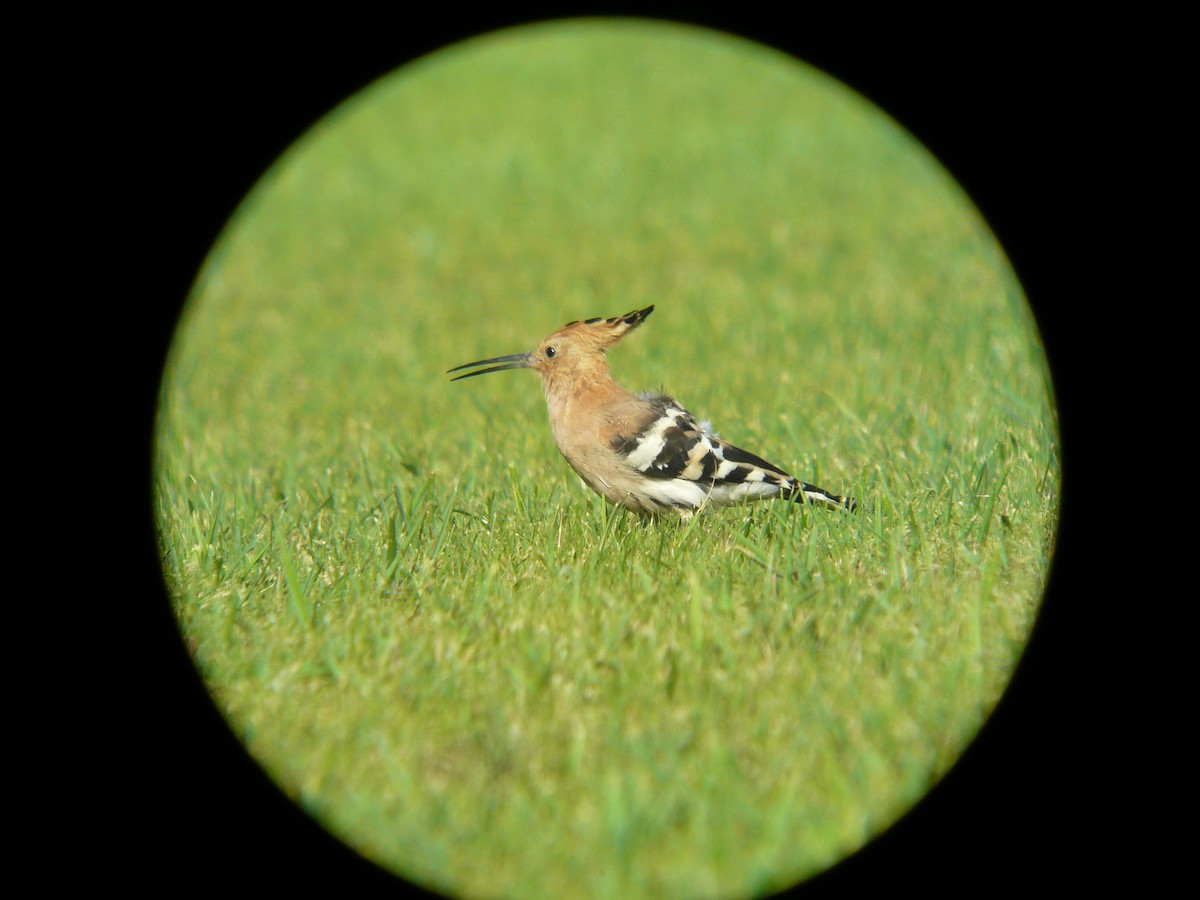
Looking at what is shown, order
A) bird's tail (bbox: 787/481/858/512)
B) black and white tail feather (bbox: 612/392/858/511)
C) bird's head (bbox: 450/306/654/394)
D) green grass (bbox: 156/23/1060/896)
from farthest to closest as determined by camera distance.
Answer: bird's head (bbox: 450/306/654/394) → black and white tail feather (bbox: 612/392/858/511) → bird's tail (bbox: 787/481/858/512) → green grass (bbox: 156/23/1060/896)

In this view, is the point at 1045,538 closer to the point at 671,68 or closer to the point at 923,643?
the point at 923,643

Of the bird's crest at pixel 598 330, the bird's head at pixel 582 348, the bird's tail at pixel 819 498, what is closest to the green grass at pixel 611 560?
the bird's tail at pixel 819 498

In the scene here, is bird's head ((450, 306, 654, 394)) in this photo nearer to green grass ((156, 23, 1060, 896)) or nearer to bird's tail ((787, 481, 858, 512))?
green grass ((156, 23, 1060, 896))

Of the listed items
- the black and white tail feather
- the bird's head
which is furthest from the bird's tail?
the bird's head

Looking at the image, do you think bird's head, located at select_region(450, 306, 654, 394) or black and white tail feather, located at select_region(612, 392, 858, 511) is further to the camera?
bird's head, located at select_region(450, 306, 654, 394)

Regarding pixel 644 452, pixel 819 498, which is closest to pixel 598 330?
pixel 644 452

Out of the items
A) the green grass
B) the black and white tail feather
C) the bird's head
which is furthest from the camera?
the bird's head

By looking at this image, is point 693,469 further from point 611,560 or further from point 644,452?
point 611,560
